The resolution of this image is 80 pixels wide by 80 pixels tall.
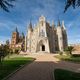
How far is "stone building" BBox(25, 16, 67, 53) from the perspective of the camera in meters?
79.2

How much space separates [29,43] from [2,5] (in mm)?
73156

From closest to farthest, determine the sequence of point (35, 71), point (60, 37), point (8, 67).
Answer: point (35, 71)
point (8, 67)
point (60, 37)

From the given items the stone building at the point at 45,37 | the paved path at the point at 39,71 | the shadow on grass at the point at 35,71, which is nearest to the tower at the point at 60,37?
the stone building at the point at 45,37

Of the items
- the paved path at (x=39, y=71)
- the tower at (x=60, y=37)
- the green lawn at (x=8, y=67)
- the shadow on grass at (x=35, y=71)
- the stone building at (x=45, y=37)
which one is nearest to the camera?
the paved path at (x=39, y=71)

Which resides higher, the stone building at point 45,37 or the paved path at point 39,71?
the stone building at point 45,37

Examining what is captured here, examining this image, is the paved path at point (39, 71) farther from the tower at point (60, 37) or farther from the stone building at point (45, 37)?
the tower at point (60, 37)

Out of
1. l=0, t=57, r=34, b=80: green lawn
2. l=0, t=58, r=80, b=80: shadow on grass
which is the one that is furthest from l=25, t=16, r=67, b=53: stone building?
l=0, t=58, r=80, b=80: shadow on grass

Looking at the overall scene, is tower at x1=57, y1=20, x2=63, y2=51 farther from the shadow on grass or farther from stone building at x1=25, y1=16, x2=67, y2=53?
the shadow on grass

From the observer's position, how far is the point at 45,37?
78500 millimetres

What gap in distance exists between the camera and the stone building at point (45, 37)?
79.2m

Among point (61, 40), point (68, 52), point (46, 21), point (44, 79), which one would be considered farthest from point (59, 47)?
point (44, 79)

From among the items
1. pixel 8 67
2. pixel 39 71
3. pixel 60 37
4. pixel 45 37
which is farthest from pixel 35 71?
pixel 60 37

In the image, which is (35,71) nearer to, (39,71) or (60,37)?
(39,71)

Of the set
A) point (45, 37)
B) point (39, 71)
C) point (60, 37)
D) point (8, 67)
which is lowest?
point (39, 71)
